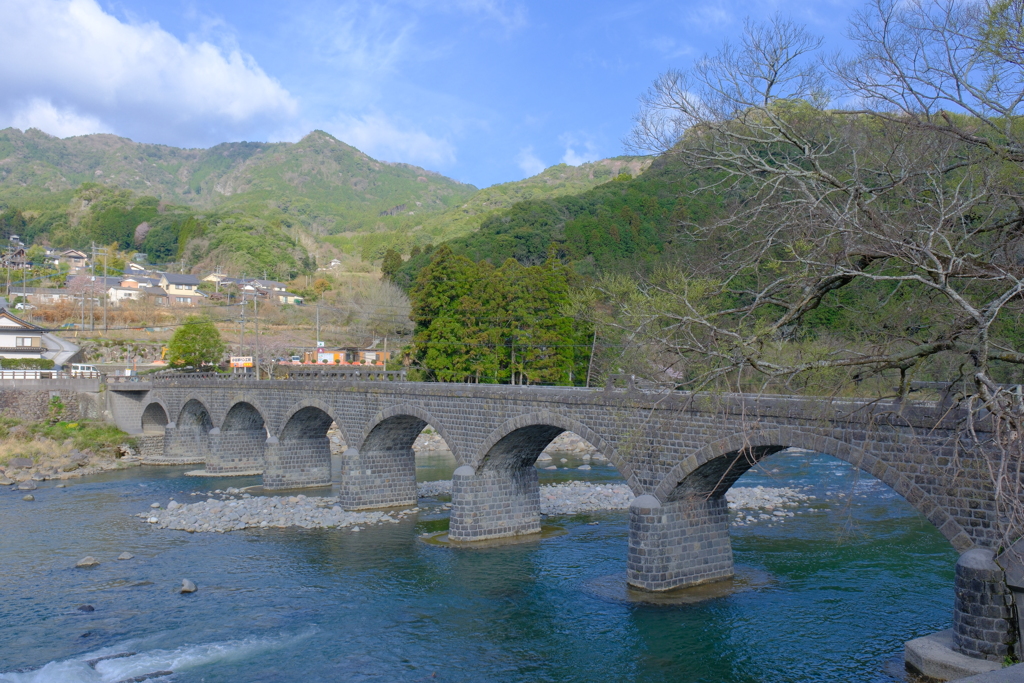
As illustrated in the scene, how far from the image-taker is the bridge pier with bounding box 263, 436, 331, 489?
3384 cm

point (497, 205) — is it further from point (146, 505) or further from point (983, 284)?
point (983, 284)

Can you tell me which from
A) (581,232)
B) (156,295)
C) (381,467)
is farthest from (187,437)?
(156,295)

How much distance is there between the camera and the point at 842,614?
51.7 ft

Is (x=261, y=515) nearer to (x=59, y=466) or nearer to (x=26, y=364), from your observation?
(x=59, y=466)

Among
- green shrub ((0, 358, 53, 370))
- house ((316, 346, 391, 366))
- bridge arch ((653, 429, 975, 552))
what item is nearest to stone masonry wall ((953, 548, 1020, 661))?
bridge arch ((653, 429, 975, 552))

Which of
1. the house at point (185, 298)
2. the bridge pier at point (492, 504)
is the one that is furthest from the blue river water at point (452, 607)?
the house at point (185, 298)

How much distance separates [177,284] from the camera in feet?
299

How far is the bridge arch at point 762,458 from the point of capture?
39.0 feet

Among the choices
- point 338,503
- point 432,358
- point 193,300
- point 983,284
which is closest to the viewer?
point 983,284

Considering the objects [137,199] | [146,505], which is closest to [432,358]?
[146,505]

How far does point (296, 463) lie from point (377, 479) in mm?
7308

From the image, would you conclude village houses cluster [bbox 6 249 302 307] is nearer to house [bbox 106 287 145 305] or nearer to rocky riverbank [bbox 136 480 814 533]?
house [bbox 106 287 145 305]

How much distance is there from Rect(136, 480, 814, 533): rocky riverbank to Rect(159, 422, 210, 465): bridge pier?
603 inches

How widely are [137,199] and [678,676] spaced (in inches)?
5428
